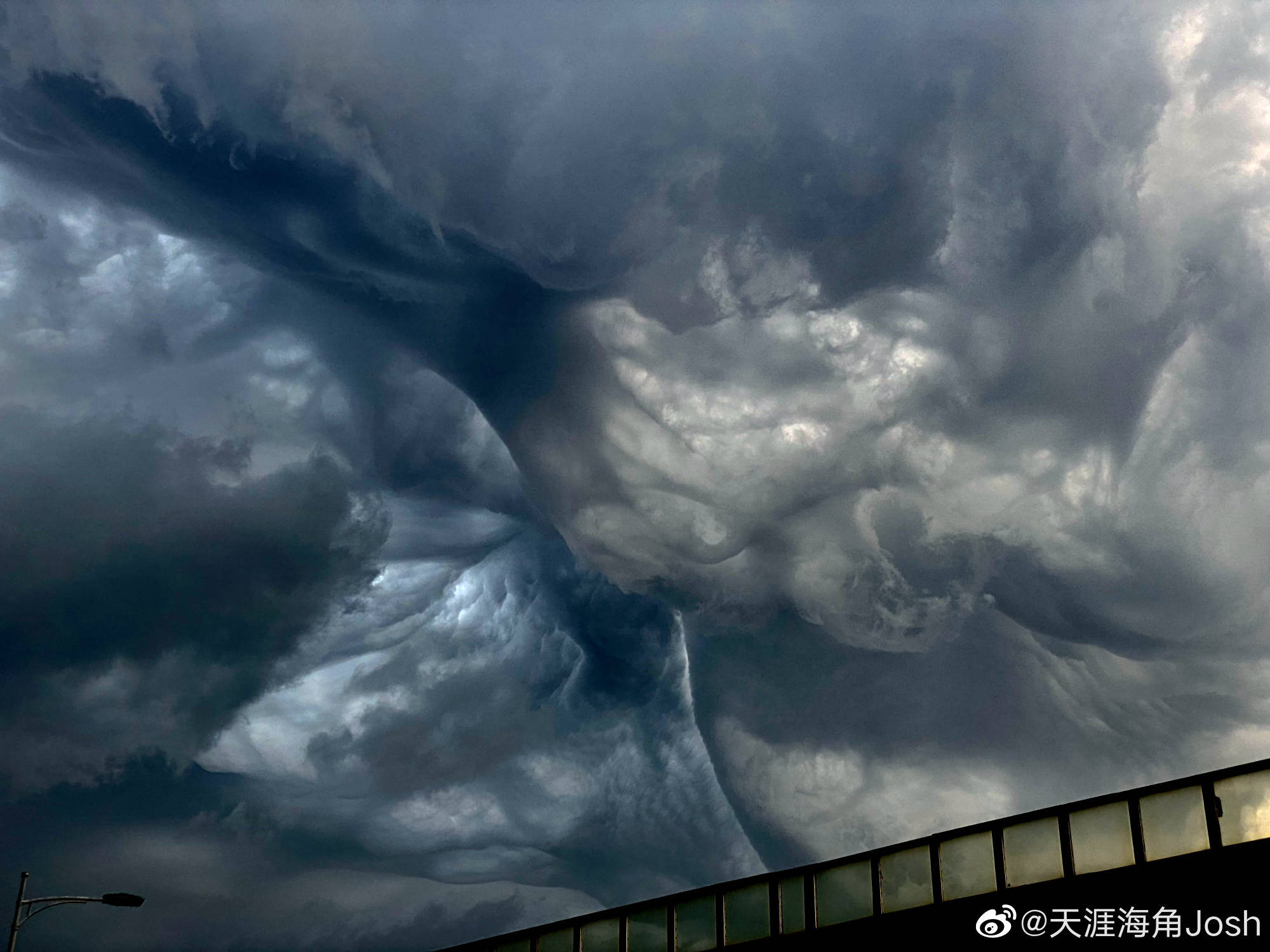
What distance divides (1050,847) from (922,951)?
16.4 ft

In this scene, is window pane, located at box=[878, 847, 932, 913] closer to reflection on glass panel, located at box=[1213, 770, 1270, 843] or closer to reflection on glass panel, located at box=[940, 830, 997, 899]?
reflection on glass panel, located at box=[940, 830, 997, 899]

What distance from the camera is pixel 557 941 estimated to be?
145 ft

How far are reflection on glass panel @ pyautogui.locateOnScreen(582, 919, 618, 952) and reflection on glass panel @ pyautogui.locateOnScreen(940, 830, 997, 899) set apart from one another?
48.2 feet

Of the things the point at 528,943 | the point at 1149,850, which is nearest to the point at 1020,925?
the point at 1149,850

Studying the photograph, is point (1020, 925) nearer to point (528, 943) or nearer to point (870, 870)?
point (870, 870)

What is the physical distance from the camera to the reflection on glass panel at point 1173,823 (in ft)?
89.9

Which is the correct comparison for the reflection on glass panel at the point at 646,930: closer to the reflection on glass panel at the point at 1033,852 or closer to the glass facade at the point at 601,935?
the glass facade at the point at 601,935

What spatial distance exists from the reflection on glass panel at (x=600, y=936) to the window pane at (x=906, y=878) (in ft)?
40.8

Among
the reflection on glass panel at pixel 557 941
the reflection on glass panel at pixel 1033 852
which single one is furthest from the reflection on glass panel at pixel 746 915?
the reflection on glass panel at pixel 1033 852

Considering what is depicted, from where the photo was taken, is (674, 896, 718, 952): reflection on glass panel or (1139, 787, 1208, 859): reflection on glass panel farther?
(674, 896, 718, 952): reflection on glass panel

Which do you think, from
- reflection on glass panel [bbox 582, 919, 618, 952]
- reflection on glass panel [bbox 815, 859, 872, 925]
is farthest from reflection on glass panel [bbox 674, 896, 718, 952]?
reflection on glass panel [bbox 815, 859, 872, 925]

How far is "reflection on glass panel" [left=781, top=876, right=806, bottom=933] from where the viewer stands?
3647 centimetres

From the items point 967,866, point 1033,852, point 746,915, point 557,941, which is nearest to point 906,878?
point 967,866

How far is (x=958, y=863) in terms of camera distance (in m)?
32.3
